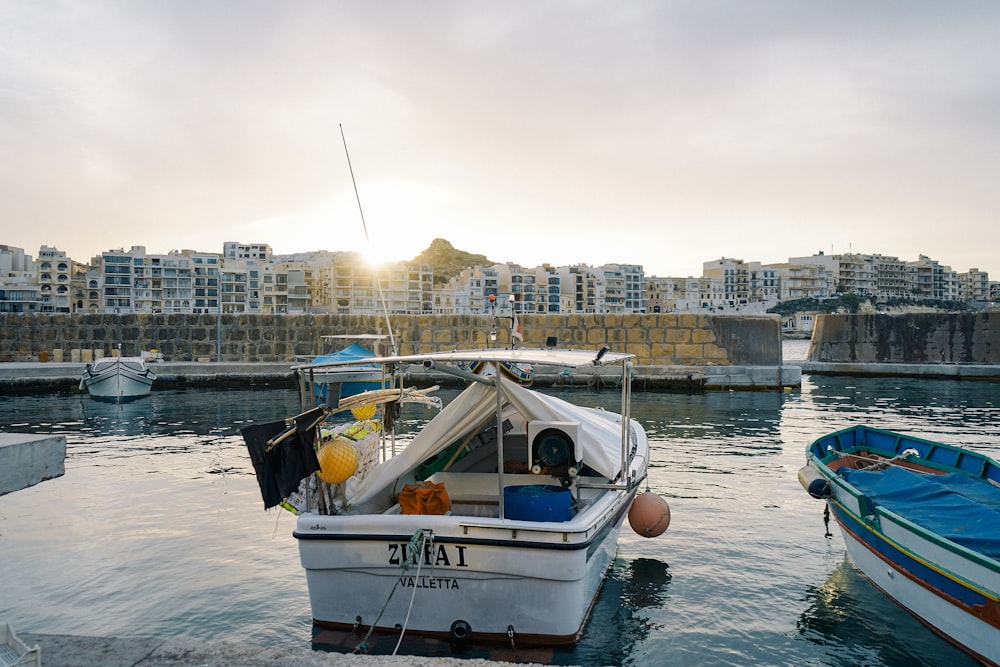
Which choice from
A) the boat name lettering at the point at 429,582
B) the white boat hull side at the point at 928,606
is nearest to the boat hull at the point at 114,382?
the boat name lettering at the point at 429,582

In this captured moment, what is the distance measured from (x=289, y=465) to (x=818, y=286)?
18183 centimetres

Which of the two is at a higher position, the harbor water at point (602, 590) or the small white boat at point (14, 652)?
the small white boat at point (14, 652)

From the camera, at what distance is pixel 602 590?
23.5ft

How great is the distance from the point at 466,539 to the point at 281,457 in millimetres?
1539

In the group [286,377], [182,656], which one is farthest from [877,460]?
[286,377]

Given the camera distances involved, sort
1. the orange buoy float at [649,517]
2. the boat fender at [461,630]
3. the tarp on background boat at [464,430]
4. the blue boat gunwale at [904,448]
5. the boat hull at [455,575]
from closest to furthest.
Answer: the boat hull at [455,575]
the boat fender at [461,630]
the tarp on background boat at [464,430]
the orange buoy float at [649,517]
the blue boat gunwale at [904,448]

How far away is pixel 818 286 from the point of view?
171000 mm

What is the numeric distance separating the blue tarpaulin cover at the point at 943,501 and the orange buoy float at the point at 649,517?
201 cm

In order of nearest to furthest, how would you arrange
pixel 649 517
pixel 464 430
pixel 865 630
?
pixel 865 630 < pixel 464 430 < pixel 649 517

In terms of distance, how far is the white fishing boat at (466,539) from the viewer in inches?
212

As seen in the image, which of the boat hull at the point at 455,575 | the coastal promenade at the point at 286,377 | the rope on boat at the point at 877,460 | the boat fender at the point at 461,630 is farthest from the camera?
the coastal promenade at the point at 286,377

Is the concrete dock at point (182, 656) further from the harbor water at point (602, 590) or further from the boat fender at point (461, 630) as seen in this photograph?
the harbor water at point (602, 590)

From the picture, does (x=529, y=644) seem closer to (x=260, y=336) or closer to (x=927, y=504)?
(x=927, y=504)

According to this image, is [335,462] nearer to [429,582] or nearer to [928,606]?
[429,582]
